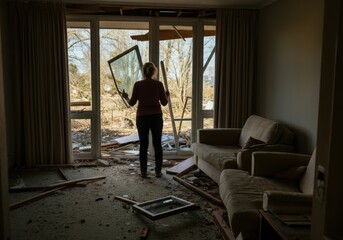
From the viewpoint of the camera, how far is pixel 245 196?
2.54m

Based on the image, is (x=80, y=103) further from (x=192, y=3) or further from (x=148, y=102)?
(x=192, y=3)

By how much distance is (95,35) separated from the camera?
504 centimetres

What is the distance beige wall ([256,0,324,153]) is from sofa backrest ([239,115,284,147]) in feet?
1.01

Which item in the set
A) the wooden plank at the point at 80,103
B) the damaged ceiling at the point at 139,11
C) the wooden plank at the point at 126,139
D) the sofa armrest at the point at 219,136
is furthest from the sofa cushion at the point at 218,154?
the damaged ceiling at the point at 139,11

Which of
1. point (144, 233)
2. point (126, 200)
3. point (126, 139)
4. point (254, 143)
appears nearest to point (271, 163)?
point (254, 143)

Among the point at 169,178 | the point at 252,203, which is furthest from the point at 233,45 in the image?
the point at 252,203

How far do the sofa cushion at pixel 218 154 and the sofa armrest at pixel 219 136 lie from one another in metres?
0.13

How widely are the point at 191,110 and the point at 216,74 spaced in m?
0.73

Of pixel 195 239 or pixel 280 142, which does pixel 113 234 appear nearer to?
pixel 195 239

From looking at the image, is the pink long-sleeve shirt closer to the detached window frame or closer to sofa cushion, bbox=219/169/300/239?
the detached window frame

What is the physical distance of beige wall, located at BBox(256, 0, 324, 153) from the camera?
3.63 meters

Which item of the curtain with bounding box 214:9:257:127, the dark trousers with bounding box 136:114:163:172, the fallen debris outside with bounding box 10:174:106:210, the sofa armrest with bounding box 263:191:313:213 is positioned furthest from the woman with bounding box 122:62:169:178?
the sofa armrest with bounding box 263:191:313:213

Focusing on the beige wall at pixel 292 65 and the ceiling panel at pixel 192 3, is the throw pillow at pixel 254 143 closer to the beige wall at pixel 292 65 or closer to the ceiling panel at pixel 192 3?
the beige wall at pixel 292 65

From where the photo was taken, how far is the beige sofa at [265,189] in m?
1.98
